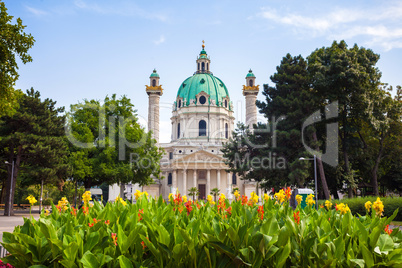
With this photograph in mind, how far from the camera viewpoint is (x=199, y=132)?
300 ft

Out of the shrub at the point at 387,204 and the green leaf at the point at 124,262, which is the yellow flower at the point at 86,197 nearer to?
the green leaf at the point at 124,262

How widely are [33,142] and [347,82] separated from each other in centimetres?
2884

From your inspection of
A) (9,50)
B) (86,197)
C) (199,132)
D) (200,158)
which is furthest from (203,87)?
(86,197)

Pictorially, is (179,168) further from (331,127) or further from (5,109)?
(5,109)

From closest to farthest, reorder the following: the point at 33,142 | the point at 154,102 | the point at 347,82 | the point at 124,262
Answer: the point at 124,262 → the point at 347,82 → the point at 33,142 → the point at 154,102

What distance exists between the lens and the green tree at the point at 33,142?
3425 cm

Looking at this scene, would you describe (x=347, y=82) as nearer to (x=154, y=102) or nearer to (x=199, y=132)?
(x=199, y=132)

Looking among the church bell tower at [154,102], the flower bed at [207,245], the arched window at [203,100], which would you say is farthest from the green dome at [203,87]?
the flower bed at [207,245]

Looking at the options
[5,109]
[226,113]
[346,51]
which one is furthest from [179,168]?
[5,109]

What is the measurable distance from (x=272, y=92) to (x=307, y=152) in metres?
8.32

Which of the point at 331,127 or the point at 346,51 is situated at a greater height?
the point at 346,51

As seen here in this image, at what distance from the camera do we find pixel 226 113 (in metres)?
94.8

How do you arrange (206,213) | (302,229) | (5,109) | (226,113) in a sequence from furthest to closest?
(226,113) → (5,109) → (206,213) → (302,229)

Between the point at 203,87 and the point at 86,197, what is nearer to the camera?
the point at 86,197
